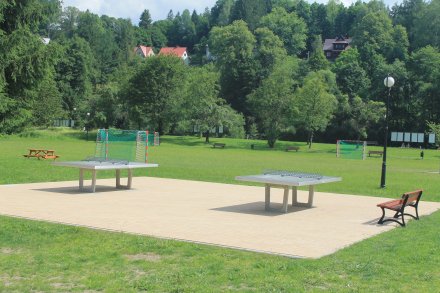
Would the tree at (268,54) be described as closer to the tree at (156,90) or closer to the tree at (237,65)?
the tree at (237,65)

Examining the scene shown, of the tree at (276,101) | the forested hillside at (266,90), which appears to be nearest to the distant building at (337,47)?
the forested hillside at (266,90)

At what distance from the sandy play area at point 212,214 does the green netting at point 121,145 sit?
1910 cm

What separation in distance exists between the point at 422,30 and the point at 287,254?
112218mm

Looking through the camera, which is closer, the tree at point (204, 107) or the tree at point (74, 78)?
the tree at point (204, 107)

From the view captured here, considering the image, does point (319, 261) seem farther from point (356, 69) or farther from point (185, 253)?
point (356, 69)

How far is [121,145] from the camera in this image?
55.8m

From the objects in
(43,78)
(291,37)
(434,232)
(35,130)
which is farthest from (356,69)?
(434,232)

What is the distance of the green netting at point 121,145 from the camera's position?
40369 mm

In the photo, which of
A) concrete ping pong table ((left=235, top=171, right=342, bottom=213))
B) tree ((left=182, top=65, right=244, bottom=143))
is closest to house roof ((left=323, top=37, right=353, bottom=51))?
tree ((left=182, top=65, right=244, bottom=143))

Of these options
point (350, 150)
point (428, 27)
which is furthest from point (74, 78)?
point (428, 27)

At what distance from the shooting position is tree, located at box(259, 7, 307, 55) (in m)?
129

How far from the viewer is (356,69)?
304 feet

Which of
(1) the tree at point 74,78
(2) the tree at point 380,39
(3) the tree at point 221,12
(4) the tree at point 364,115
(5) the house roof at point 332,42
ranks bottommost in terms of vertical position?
(4) the tree at point 364,115

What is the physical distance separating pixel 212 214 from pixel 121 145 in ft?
141
